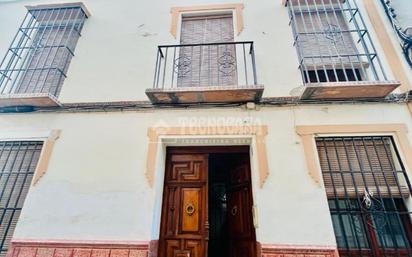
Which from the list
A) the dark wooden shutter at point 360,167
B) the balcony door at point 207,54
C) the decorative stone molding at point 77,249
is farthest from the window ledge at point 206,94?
the decorative stone molding at point 77,249

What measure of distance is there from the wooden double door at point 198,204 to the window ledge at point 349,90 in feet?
4.85

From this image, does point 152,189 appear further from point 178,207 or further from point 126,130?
point 126,130

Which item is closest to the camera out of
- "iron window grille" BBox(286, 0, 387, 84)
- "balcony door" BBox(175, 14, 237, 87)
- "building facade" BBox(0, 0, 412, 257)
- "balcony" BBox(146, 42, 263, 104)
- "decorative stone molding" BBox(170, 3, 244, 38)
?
"building facade" BBox(0, 0, 412, 257)

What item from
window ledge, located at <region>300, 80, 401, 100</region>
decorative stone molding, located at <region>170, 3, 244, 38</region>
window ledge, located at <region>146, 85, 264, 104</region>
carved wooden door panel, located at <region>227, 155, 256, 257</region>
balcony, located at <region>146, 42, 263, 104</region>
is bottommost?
carved wooden door panel, located at <region>227, 155, 256, 257</region>

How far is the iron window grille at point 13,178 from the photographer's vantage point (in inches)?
138

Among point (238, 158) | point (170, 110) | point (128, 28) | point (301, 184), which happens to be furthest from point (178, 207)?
point (128, 28)

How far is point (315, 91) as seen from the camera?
3.48m

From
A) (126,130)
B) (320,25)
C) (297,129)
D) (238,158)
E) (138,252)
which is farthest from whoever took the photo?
(320,25)

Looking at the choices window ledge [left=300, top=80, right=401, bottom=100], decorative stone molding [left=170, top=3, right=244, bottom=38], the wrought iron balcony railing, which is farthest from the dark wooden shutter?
decorative stone molding [left=170, top=3, right=244, bottom=38]

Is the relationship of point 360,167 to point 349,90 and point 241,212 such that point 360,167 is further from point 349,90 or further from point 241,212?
point 241,212

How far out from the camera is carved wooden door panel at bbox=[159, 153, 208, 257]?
3496 mm

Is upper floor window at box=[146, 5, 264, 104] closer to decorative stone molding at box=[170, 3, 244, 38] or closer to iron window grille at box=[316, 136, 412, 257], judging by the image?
decorative stone molding at box=[170, 3, 244, 38]

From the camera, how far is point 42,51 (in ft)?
16.1

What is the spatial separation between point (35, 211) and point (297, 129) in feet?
14.0
